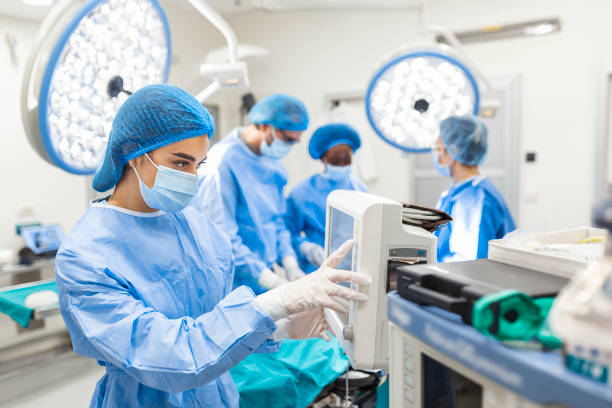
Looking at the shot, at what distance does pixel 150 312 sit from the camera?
2.97 feet

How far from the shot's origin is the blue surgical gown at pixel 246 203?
6.16 ft

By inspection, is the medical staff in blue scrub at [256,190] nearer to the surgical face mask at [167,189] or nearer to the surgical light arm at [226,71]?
the surgical light arm at [226,71]

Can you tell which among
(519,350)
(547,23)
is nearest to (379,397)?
(519,350)

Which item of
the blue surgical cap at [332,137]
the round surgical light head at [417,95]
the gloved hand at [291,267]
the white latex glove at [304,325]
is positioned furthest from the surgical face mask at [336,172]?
the white latex glove at [304,325]

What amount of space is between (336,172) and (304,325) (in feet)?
4.60

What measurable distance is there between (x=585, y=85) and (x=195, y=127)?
3229mm

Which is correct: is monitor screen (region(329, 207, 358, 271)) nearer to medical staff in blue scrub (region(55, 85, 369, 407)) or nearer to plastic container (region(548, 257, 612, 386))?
medical staff in blue scrub (region(55, 85, 369, 407))

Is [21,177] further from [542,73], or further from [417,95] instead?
[542,73]

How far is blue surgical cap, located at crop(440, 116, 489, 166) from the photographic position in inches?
73.5

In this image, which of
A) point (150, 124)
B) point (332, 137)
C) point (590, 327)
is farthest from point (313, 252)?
point (590, 327)

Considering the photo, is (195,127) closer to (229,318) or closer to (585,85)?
(229,318)

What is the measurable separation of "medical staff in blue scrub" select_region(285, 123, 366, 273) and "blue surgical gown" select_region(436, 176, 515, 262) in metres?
0.78

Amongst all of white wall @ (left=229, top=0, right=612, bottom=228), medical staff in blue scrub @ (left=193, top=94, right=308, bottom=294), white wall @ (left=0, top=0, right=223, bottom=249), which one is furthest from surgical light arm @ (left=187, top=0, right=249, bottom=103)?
white wall @ (left=229, top=0, right=612, bottom=228)

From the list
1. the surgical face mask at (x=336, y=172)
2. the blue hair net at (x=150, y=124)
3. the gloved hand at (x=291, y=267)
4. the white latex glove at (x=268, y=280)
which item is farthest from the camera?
the surgical face mask at (x=336, y=172)
